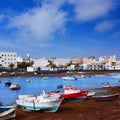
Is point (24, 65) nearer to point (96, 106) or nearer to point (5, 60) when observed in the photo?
point (5, 60)

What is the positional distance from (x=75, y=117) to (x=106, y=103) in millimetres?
8628

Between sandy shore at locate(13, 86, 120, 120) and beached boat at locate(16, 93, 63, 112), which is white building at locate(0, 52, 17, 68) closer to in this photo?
sandy shore at locate(13, 86, 120, 120)

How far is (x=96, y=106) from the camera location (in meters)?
29.1

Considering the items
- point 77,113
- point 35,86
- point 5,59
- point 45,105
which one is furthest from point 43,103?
point 5,59

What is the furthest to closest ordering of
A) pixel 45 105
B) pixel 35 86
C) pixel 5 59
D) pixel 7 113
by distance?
pixel 5 59, pixel 35 86, pixel 45 105, pixel 7 113

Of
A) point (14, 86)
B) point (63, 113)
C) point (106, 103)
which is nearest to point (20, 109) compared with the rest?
point (63, 113)

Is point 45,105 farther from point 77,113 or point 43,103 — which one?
point 77,113

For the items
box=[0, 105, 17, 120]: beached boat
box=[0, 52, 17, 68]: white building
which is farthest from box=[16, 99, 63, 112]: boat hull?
box=[0, 52, 17, 68]: white building

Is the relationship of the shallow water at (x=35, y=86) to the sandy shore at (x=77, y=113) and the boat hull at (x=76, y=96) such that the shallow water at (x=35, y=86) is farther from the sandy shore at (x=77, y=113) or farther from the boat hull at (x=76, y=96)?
the sandy shore at (x=77, y=113)

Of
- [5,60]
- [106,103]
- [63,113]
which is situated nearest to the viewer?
[63,113]

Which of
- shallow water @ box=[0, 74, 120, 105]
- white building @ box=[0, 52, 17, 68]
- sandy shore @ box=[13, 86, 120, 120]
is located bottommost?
sandy shore @ box=[13, 86, 120, 120]

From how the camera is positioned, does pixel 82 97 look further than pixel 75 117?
Yes

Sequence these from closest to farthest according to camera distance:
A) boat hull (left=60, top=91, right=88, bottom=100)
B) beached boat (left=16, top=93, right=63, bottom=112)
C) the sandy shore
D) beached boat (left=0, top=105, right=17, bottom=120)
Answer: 1. beached boat (left=0, top=105, right=17, bottom=120)
2. the sandy shore
3. beached boat (left=16, top=93, right=63, bottom=112)
4. boat hull (left=60, top=91, right=88, bottom=100)

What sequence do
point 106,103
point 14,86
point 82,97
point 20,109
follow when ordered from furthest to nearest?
point 14,86 → point 82,97 → point 106,103 → point 20,109
